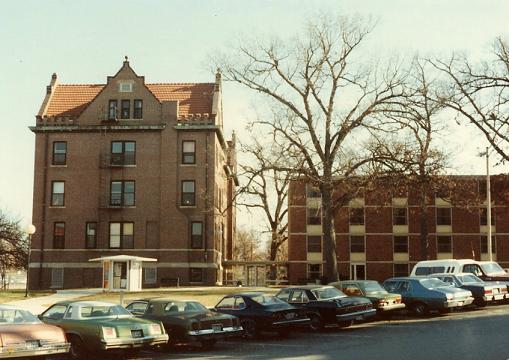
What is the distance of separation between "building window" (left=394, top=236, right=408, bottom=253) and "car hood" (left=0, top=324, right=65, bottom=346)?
54.2 meters

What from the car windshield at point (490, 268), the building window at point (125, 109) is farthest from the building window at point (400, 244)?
the car windshield at point (490, 268)

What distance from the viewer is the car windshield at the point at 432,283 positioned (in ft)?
79.9

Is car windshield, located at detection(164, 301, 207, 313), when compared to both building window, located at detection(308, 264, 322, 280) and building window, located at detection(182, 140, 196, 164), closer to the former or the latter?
building window, located at detection(182, 140, 196, 164)

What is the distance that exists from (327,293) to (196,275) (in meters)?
29.1

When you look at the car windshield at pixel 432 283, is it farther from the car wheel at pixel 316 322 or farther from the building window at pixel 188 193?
the building window at pixel 188 193

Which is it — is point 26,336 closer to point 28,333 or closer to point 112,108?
point 28,333

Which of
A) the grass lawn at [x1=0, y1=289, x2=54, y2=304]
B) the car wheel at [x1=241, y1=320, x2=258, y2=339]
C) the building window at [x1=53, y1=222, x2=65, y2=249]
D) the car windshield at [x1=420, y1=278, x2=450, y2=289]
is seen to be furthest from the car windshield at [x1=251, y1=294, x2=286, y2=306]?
the building window at [x1=53, y1=222, x2=65, y2=249]

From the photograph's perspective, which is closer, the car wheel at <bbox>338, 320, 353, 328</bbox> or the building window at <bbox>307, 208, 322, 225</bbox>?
the car wheel at <bbox>338, 320, 353, 328</bbox>

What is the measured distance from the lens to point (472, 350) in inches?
587

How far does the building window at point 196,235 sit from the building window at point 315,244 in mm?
18278

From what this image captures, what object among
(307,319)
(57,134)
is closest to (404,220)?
(57,134)

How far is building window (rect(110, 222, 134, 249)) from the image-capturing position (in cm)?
4994

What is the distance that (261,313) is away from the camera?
61.6ft

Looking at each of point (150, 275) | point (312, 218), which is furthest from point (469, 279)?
point (312, 218)
